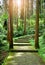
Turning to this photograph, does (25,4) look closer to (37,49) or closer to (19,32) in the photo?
(19,32)

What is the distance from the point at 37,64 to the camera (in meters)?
10.4

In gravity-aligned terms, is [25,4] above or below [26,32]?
above

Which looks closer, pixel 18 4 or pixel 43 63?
pixel 43 63

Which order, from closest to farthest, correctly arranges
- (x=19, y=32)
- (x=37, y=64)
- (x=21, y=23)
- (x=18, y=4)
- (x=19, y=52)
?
(x=37, y=64) → (x=19, y=52) → (x=19, y=32) → (x=21, y=23) → (x=18, y=4)

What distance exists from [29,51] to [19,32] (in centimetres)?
1308

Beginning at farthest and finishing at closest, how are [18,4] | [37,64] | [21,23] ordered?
[18,4], [21,23], [37,64]

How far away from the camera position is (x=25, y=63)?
34.8 feet

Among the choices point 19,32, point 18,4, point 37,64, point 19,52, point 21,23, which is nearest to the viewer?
point 37,64

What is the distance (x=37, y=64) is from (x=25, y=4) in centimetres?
2447

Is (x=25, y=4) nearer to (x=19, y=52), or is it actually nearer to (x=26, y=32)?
(x=26, y=32)

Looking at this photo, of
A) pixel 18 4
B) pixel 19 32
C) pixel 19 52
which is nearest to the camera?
pixel 19 52

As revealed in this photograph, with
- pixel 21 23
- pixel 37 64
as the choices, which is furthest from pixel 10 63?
pixel 21 23

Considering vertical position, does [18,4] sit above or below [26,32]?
above

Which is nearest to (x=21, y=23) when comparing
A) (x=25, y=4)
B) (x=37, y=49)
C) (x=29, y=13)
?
(x=25, y=4)
